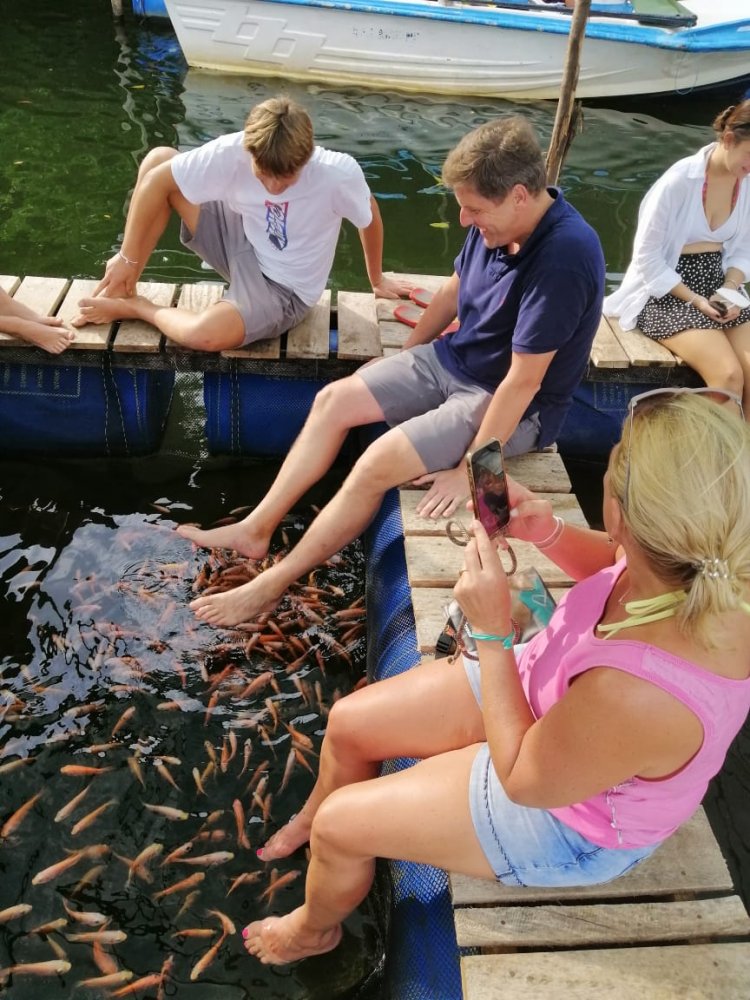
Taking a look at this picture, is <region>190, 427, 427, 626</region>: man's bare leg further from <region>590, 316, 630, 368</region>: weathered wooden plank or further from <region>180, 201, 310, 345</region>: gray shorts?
<region>590, 316, 630, 368</region>: weathered wooden plank

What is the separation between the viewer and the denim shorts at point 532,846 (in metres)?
2.05

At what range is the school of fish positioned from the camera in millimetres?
2830

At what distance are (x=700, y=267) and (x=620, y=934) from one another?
12.5ft

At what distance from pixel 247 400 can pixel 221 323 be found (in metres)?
0.60

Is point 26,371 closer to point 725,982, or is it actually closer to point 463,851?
point 463,851

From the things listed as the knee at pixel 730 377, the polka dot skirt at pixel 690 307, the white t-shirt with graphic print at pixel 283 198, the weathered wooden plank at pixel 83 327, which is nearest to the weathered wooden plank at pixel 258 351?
the white t-shirt with graphic print at pixel 283 198

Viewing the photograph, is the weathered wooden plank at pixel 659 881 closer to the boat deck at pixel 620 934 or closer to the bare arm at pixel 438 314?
the boat deck at pixel 620 934

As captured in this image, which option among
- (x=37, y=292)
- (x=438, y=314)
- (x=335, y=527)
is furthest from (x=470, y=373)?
(x=37, y=292)

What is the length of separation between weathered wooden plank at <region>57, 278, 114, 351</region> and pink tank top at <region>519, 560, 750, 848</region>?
316cm

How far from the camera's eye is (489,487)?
2.32 m

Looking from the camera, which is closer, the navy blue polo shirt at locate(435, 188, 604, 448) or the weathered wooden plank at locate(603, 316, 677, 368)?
the navy blue polo shirt at locate(435, 188, 604, 448)

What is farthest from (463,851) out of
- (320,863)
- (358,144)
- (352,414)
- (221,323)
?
(358,144)

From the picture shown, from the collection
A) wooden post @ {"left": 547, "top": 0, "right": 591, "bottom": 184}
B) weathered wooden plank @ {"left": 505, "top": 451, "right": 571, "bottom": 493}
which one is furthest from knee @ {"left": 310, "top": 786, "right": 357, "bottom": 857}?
wooden post @ {"left": 547, "top": 0, "right": 591, "bottom": 184}

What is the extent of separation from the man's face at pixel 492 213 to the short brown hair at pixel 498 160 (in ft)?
0.08
